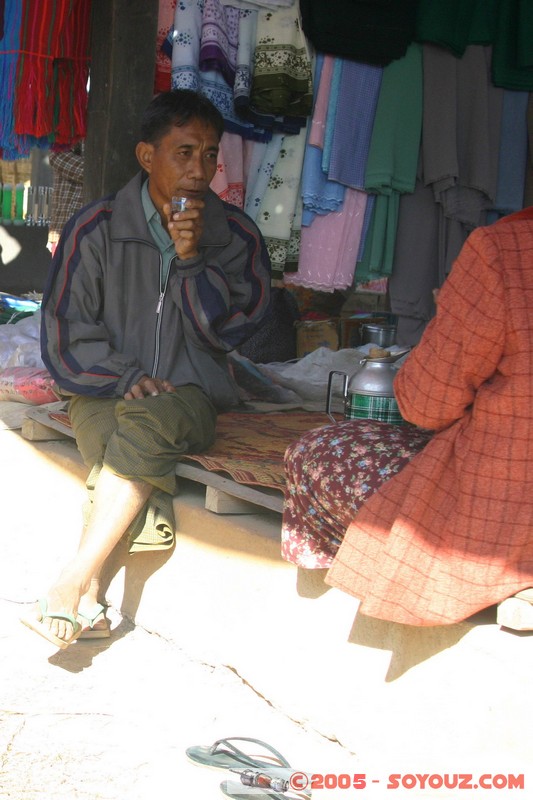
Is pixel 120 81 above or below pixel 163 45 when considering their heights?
below

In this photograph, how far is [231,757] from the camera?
8.43 ft

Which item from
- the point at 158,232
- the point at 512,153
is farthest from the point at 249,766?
the point at 512,153

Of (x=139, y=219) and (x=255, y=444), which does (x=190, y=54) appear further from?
(x=255, y=444)

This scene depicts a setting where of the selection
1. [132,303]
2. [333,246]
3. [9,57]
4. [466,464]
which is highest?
[9,57]

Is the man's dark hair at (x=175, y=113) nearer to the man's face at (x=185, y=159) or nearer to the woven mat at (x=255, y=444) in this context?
the man's face at (x=185, y=159)

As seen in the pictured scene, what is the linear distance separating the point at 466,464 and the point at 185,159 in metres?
1.98

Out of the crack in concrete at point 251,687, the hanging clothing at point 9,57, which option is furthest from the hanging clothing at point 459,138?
the crack in concrete at point 251,687

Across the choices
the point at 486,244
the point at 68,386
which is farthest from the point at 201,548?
the point at 486,244

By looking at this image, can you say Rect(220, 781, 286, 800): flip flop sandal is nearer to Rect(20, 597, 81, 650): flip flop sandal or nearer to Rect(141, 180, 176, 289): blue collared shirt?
Rect(20, 597, 81, 650): flip flop sandal

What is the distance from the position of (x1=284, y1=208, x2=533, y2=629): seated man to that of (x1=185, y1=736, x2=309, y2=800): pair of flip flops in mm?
519

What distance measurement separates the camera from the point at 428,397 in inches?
89.0

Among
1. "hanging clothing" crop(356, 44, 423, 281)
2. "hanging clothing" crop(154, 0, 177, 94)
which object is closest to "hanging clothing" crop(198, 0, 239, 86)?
"hanging clothing" crop(154, 0, 177, 94)

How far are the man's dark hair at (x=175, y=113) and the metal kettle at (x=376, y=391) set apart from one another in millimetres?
1370

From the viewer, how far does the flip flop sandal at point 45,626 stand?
3.04 m
